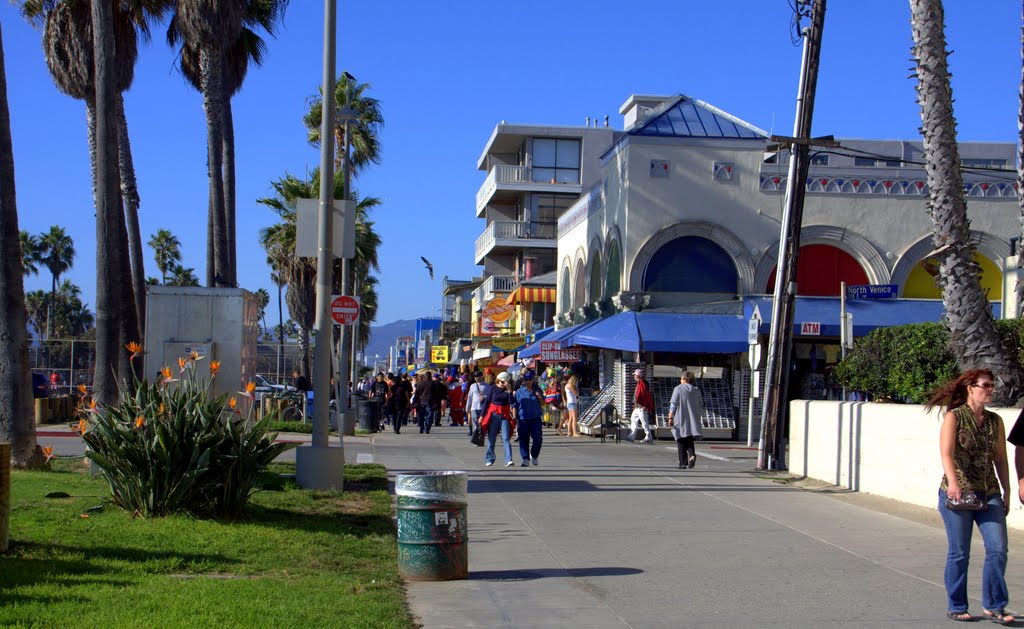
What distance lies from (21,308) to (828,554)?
965 cm

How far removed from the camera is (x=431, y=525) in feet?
27.0

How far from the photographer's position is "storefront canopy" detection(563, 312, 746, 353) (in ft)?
86.8

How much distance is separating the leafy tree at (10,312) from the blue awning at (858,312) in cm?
1834

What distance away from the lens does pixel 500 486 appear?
15.3 meters

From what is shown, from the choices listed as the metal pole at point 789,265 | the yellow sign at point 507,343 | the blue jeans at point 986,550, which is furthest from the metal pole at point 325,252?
the yellow sign at point 507,343

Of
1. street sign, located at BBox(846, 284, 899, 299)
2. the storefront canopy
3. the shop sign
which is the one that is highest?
street sign, located at BBox(846, 284, 899, 299)

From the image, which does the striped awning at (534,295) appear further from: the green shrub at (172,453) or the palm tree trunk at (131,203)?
the green shrub at (172,453)

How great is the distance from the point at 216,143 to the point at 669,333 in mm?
11860

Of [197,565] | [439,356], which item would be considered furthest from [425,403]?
[439,356]

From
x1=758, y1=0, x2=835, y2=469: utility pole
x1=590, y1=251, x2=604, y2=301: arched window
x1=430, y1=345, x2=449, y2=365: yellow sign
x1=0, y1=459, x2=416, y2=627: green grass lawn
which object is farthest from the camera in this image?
x1=430, y1=345, x2=449, y2=365: yellow sign

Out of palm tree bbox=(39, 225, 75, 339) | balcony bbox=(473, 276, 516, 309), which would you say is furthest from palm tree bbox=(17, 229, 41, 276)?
balcony bbox=(473, 276, 516, 309)

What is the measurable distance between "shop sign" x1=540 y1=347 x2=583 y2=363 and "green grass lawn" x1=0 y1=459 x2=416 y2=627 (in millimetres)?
19763

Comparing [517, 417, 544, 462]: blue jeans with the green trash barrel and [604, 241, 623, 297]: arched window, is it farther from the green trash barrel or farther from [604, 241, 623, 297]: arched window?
[604, 241, 623, 297]: arched window

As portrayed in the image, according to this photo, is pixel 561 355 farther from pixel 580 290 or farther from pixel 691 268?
pixel 580 290
